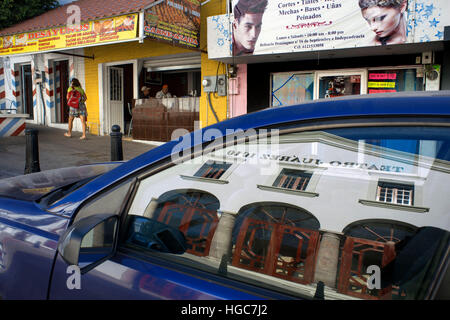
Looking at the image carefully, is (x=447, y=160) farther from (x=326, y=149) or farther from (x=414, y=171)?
(x=326, y=149)

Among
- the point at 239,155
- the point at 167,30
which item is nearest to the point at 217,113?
the point at 167,30

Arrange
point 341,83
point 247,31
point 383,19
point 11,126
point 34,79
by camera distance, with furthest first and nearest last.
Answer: point 34,79 → point 11,126 → point 341,83 → point 247,31 → point 383,19

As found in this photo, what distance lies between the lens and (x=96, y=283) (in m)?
1.30

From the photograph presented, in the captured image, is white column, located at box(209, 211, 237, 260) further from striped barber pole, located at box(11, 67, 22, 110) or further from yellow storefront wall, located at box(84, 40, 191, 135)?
striped barber pole, located at box(11, 67, 22, 110)

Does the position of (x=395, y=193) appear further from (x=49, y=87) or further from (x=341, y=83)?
(x=49, y=87)

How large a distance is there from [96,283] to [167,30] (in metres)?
8.26

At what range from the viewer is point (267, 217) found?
152cm

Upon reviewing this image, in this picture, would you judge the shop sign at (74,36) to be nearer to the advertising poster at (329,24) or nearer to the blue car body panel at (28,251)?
the advertising poster at (329,24)

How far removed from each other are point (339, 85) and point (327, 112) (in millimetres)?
7954

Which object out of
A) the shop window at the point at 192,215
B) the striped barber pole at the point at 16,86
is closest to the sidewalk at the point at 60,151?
the striped barber pole at the point at 16,86

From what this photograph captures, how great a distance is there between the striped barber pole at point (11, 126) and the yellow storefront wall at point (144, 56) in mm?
2387

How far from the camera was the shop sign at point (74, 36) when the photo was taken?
8422 mm

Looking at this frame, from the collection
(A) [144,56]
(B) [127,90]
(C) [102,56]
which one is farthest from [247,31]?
(B) [127,90]
